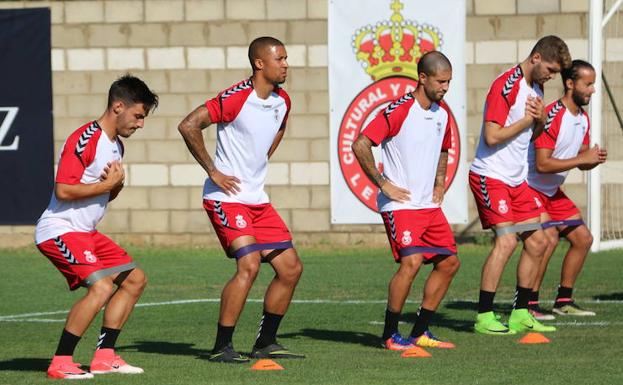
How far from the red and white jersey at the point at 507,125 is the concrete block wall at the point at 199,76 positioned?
7450mm

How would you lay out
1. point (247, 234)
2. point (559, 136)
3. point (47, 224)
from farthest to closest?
1. point (559, 136)
2. point (247, 234)
3. point (47, 224)

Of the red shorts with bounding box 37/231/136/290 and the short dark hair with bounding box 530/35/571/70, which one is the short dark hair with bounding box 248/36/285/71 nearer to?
the red shorts with bounding box 37/231/136/290

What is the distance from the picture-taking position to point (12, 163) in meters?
18.7

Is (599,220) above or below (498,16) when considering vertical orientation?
below

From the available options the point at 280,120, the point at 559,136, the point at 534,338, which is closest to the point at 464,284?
the point at 559,136

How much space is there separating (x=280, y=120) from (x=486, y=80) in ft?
30.0

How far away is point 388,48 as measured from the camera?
18.1 meters

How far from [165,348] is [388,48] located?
9.12m

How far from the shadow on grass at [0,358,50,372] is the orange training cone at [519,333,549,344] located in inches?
133

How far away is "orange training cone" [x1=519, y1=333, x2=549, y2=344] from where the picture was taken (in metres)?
9.68

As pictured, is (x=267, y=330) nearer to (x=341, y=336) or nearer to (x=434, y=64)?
(x=341, y=336)

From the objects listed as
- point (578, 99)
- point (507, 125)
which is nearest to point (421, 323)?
point (507, 125)

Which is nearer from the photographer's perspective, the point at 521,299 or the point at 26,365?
the point at 26,365

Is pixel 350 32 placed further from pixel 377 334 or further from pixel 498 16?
pixel 377 334
